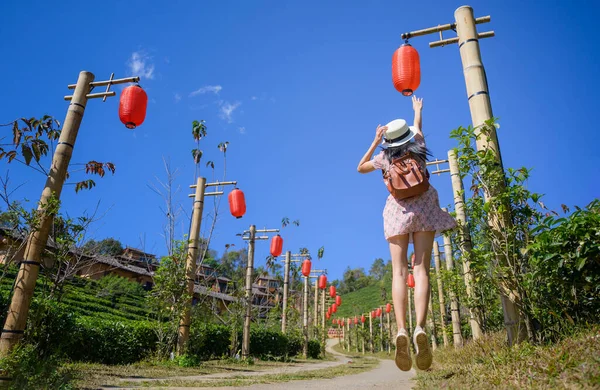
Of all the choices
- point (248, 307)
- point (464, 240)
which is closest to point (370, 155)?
point (464, 240)

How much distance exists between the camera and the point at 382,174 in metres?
3.22

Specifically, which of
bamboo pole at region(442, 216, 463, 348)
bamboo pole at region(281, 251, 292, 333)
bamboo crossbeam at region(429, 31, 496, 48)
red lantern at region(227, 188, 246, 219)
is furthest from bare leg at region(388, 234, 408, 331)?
bamboo pole at region(281, 251, 292, 333)

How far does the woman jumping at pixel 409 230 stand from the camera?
2787mm

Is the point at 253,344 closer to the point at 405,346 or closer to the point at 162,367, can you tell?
the point at 162,367

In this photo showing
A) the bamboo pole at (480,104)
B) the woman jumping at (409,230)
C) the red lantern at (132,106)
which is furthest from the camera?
the red lantern at (132,106)

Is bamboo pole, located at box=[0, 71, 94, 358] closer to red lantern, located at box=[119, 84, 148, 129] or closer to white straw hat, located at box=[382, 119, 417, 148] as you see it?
red lantern, located at box=[119, 84, 148, 129]

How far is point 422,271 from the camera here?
2.88 meters

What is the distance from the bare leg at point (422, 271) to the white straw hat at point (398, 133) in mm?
751

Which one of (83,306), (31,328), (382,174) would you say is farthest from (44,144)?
(83,306)

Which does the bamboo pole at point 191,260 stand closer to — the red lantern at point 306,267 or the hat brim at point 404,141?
the hat brim at point 404,141

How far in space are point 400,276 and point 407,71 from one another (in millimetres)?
2627

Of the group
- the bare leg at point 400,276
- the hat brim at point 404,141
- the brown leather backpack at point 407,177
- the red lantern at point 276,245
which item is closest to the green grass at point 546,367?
the bare leg at point 400,276

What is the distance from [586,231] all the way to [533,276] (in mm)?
581

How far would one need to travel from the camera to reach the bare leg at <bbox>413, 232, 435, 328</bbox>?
9.29 ft
